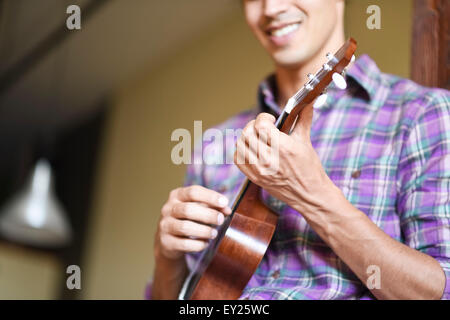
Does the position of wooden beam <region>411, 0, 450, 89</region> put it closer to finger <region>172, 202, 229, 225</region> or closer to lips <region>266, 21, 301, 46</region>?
lips <region>266, 21, 301, 46</region>

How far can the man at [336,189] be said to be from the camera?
81 cm

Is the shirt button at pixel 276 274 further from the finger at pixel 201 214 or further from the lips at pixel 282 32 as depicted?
the lips at pixel 282 32

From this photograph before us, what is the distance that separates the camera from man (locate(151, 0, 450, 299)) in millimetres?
812

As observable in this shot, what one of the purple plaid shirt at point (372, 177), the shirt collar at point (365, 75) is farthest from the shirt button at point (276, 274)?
the shirt collar at point (365, 75)

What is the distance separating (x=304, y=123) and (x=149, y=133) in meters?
2.70

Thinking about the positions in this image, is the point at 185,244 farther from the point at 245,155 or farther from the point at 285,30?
the point at 285,30

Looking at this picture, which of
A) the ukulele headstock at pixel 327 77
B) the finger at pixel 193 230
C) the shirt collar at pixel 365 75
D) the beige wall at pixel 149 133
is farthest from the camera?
the beige wall at pixel 149 133

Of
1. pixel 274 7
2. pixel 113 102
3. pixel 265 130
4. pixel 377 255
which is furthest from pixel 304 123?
pixel 113 102

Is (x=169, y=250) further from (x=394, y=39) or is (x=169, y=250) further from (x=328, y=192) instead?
(x=394, y=39)

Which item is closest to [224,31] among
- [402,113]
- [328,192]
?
[402,113]

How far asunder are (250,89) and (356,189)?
5.53 ft

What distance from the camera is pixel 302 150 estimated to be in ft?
2.63

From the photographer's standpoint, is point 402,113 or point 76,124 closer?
point 402,113

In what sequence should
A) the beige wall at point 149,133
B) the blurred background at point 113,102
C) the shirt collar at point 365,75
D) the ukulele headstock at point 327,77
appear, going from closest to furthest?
the ukulele headstock at point 327,77 < the shirt collar at point 365,75 < the beige wall at point 149,133 < the blurred background at point 113,102
